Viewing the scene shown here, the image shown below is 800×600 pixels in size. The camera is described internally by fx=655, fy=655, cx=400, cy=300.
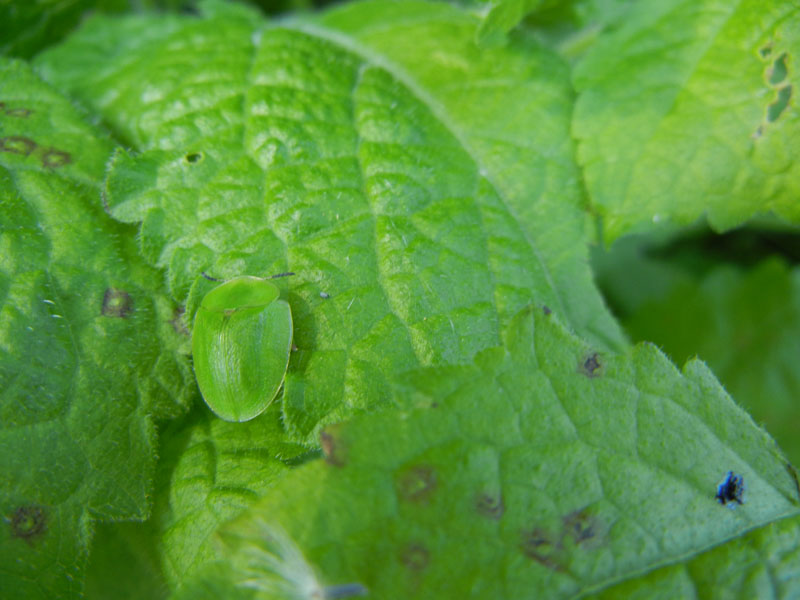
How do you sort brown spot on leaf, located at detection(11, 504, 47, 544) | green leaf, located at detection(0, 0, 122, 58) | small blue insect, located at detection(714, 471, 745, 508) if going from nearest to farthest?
small blue insect, located at detection(714, 471, 745, 508) → brown spot on leaf, located at detection(11, 504, 47, 544) → green leaf, located at detection(0, 0, 122, 58)

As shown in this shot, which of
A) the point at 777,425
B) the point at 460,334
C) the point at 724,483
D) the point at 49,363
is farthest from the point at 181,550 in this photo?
the point at 777,425

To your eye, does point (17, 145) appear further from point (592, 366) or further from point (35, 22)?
point (592, 366)

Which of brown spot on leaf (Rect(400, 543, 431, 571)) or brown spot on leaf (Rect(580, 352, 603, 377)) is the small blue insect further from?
brown spot on leaf (Rect(400, 543, 431, 571))

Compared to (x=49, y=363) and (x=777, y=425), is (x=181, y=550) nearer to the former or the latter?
(x=49, y=363)

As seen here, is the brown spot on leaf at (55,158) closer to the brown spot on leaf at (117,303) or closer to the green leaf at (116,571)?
the brown spot on leaf at (117,303)

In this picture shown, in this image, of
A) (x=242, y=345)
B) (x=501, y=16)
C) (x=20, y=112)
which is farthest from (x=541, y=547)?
(x=20, y=112)

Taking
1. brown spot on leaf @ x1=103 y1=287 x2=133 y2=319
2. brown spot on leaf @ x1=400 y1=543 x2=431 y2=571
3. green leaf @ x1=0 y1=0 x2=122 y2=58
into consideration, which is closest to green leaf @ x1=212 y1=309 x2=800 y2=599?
brown spot on leaf @ x1=400 y1=543 x2=431 y2=571
